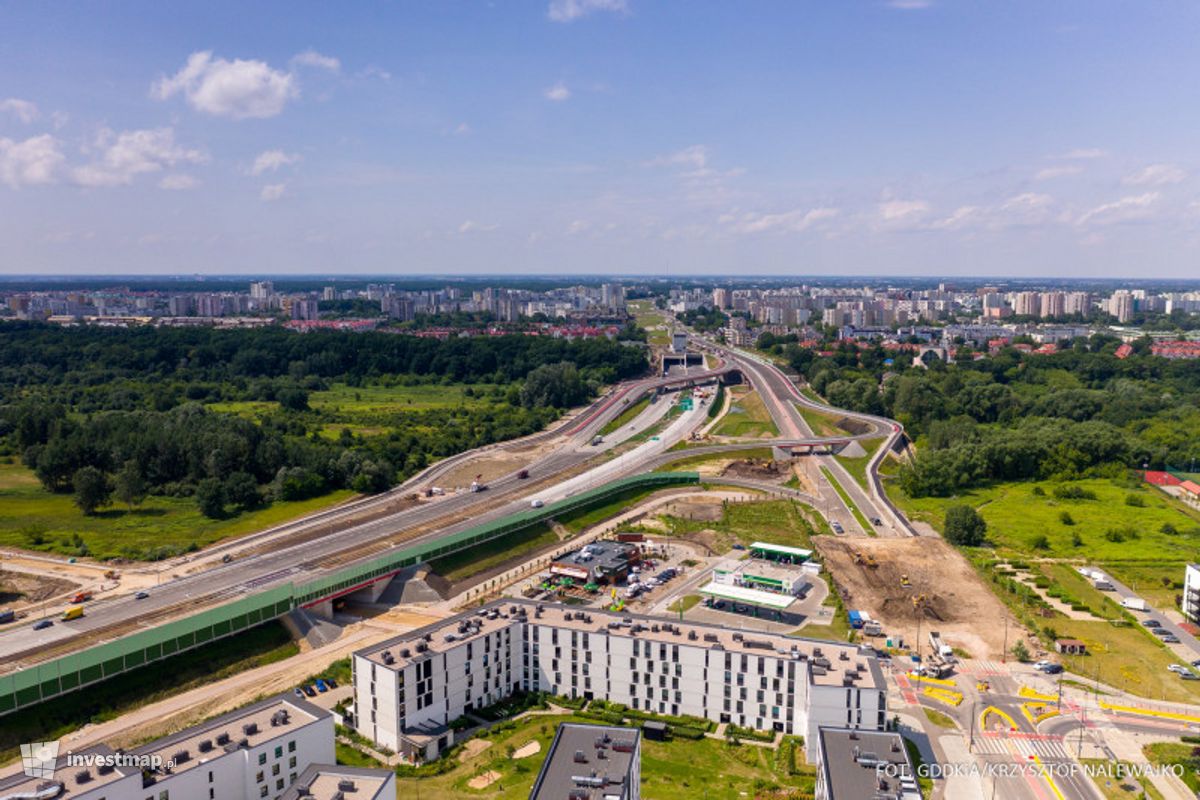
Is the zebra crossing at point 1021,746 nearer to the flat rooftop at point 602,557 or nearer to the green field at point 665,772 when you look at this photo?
the green field at point 665,772

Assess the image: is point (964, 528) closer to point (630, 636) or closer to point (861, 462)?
point (861, 462)

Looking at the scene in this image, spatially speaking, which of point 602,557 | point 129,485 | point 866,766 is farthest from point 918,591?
point 129,485

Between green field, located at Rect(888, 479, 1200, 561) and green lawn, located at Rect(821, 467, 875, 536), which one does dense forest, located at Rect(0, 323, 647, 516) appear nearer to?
green lawn, located at Rect(821, 467, 875, 536)

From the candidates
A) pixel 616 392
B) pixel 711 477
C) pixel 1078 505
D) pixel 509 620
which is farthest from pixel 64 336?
pixel 1078 505

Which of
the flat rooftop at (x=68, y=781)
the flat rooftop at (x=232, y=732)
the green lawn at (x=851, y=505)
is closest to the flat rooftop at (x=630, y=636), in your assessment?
the flat rooftop at (x=232, y=732)

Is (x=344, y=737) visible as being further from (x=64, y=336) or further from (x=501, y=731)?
(x=64, y=336)
